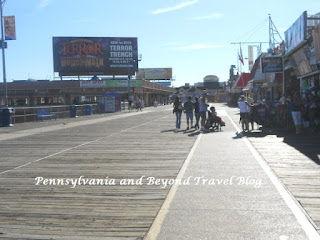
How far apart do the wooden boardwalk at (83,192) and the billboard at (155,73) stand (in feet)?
344

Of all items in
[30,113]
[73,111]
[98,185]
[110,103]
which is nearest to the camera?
[98,185]

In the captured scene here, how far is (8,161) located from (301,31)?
15985mm

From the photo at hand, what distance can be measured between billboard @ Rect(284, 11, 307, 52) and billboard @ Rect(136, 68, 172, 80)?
92286mm

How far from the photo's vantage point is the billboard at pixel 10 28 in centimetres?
2809

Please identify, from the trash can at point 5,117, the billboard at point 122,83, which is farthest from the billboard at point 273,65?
the billboard at point 122,83

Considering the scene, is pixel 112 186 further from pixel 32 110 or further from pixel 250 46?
pixel 250 46

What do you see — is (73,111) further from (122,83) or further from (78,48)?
(78,48)

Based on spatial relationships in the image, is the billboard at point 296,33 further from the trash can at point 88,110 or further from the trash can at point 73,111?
the trash can at point 88,110

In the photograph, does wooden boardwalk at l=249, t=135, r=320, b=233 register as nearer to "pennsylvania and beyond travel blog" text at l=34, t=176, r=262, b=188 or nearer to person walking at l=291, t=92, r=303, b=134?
"pennsylvania and beyond travel blog" text at l=34, t=176, r=262, b=188

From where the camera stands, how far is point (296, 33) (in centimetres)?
2253

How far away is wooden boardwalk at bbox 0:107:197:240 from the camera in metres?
5.36

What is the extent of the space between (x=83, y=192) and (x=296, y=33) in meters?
18.6

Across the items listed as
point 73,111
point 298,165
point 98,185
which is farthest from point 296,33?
point 73,111

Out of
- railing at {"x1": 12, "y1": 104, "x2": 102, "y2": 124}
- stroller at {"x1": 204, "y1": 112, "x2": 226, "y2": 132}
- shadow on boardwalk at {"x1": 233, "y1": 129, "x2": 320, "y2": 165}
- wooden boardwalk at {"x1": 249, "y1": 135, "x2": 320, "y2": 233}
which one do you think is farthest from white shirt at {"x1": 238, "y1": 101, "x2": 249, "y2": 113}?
railing at {"x1": 12, "y1": 104, "x2": 102, "y2": 124}
